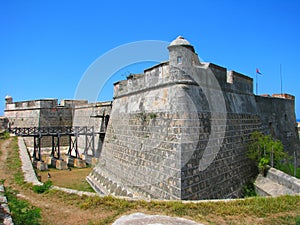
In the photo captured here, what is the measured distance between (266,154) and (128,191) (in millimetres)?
6430

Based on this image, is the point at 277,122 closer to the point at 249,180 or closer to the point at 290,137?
the point at 290,137

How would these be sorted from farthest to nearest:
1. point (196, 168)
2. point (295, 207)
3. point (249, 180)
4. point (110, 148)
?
point (110, 148)
point (249, 180)
point (196, 168)
point (295, 207)

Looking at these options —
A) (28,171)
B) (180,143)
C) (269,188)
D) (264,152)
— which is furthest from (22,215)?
(264,152)

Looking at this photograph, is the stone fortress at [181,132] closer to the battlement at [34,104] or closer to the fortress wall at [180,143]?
the fortress wall at [180,143]

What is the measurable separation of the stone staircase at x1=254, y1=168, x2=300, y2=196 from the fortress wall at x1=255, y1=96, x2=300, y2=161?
4124 mm

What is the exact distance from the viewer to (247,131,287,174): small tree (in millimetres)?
10570

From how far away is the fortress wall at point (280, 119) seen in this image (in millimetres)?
14125

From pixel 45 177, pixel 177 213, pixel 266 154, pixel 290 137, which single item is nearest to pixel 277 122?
pixel 290 137

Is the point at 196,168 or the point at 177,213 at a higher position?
the point at 196,168

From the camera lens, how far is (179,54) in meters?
7.61

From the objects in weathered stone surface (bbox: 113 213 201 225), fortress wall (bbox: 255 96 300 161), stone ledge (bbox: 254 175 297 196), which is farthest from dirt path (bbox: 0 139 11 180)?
fortress wall (bbox: 255 96 300 161)

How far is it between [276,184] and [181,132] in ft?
17.1

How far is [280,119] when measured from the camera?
16.4 m

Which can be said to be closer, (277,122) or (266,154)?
(266,154)
